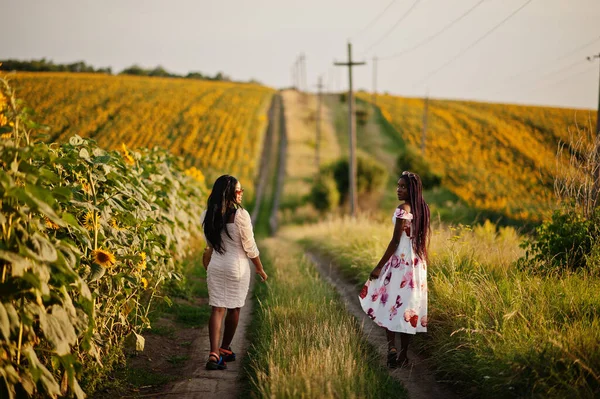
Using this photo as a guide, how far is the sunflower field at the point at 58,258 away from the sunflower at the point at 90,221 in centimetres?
1

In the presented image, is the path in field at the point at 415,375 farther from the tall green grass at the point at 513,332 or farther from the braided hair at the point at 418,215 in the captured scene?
the braided hair at the point at 418,215

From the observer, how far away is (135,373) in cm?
576

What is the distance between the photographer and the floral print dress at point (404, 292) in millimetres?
5801

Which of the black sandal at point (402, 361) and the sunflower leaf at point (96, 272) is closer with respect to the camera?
the sunflower leaf at point (96, 272)

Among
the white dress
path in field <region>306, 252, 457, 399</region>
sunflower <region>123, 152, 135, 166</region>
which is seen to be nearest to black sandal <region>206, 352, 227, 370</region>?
the white dress

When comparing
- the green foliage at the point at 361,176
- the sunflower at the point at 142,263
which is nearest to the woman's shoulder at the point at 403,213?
the sunflower at the point at 142,263

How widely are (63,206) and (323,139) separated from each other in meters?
60.6

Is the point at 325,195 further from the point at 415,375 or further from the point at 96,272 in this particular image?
the point at 96,272

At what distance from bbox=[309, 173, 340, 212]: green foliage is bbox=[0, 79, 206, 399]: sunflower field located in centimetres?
2750

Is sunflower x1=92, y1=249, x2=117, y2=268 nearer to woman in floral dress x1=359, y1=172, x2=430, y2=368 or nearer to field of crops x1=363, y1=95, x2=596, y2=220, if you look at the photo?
woman in floral dress x1=359, y1=172, x2=430, y2=368

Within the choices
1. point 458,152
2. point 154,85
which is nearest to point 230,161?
point 458,152

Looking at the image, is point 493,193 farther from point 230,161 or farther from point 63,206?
point 63,206

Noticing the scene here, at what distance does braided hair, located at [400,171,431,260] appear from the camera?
594cm

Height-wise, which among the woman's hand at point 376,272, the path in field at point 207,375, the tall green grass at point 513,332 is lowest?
the path in field at point 207,375
